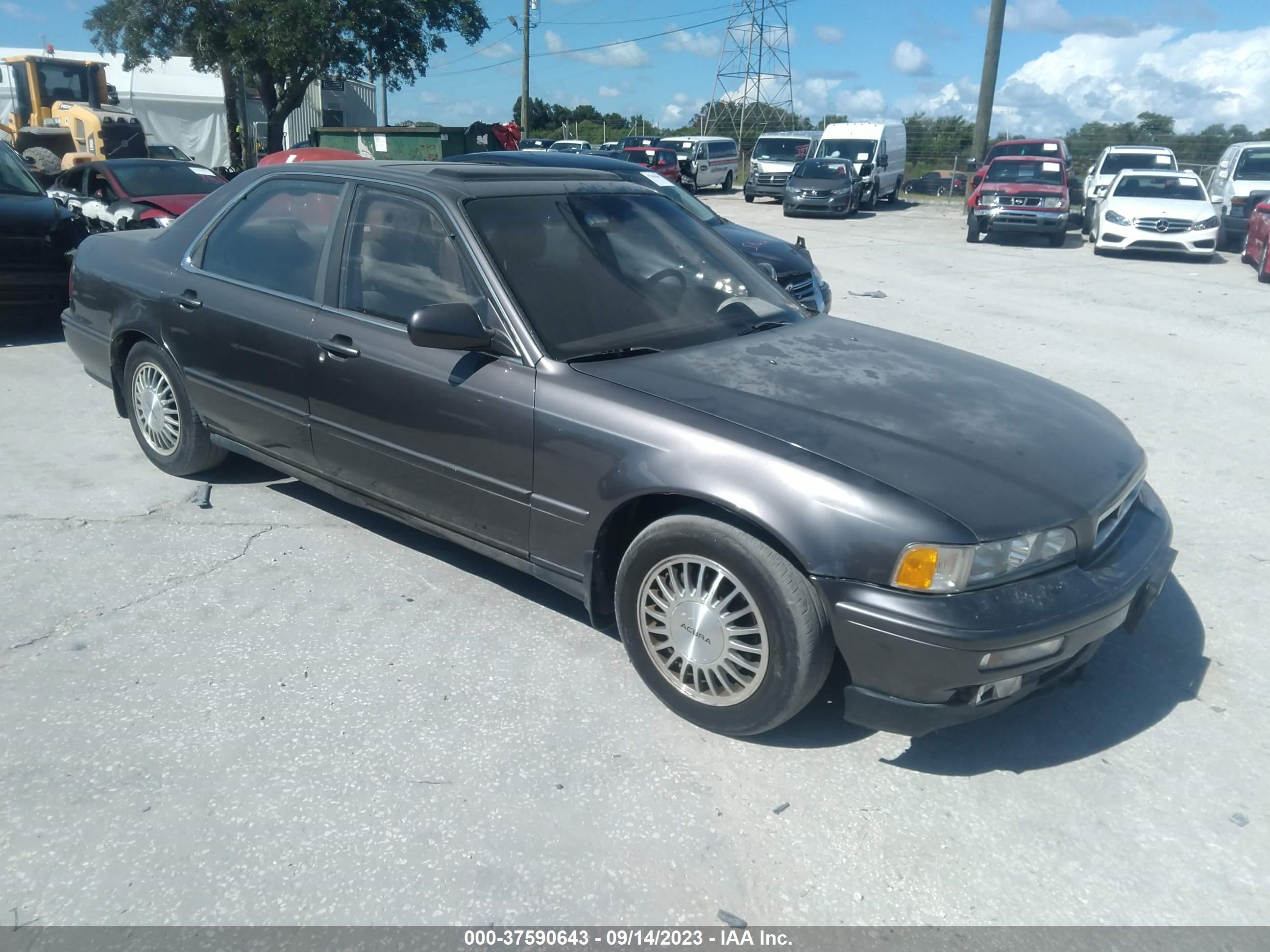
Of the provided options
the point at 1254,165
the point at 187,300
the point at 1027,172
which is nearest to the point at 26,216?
the point at 187,300

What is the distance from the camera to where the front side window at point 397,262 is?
3.71 metres

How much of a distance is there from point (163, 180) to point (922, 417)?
11207mm

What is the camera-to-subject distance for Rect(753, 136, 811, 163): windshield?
28.4 m

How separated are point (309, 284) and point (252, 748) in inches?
78.2

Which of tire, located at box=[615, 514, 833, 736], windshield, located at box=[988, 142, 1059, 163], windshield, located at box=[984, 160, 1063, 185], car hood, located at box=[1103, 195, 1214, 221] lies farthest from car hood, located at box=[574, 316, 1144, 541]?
windshield, located at box=[988, 142, 1059, 163]

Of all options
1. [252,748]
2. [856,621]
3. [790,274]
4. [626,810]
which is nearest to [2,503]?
[252,748]

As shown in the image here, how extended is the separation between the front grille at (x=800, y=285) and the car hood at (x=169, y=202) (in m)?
6.53

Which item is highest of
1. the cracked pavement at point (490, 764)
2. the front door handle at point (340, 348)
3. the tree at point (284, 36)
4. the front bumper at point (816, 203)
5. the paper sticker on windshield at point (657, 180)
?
the tree at point (284, 36)

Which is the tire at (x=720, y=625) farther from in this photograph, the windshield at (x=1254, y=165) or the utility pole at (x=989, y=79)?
the utility pole at (x=989, y=79)

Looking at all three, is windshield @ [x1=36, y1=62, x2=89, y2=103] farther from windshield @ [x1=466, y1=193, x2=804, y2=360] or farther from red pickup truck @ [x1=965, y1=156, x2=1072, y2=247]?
windshield @ [x1=466, y1=193, x2=804, y2=360]

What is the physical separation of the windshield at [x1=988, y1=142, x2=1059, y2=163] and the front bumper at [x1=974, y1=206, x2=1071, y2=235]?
5579 millimetres

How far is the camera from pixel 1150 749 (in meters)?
3.13

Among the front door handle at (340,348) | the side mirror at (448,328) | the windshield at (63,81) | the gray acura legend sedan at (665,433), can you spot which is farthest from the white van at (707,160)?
the side mirror at (448,328)

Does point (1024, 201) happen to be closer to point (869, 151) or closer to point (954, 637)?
point (869, 151)
